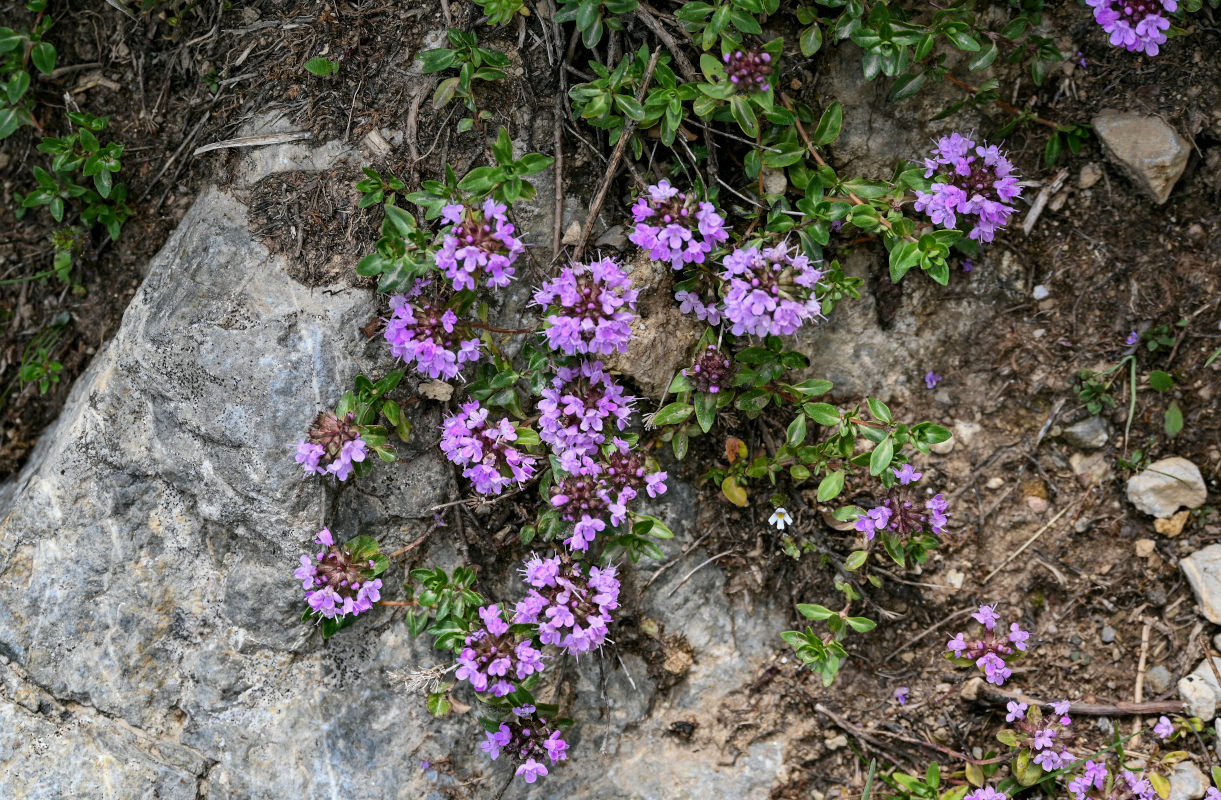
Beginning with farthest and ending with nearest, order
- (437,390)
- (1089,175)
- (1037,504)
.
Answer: (1037,504) < (1089,175) < (437,390)

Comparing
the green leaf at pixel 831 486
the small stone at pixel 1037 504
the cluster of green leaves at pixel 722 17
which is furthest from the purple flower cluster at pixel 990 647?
the cluster of green leaves at pixel 722 17

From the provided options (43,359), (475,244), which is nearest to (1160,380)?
(475,244)

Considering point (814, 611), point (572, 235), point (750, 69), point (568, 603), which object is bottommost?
point (814, 611)

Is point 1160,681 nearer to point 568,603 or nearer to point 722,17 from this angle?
point 568,603

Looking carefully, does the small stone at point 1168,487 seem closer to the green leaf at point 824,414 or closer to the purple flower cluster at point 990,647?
the purple flower cluster at point 990,647

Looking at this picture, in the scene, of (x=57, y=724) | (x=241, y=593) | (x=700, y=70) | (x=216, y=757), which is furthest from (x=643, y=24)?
(x=57, y=724)

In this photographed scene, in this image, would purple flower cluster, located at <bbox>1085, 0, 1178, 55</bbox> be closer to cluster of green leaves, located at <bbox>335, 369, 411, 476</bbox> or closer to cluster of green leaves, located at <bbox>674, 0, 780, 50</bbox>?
cluster of green leaves, located at <bbox>674, 0, 780, 50</bbox>

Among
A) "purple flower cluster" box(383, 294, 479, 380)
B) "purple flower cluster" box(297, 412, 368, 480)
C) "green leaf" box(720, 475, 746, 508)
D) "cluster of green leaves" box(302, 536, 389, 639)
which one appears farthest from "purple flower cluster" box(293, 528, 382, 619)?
"green leaf" box(720, 475, 746, 508)
